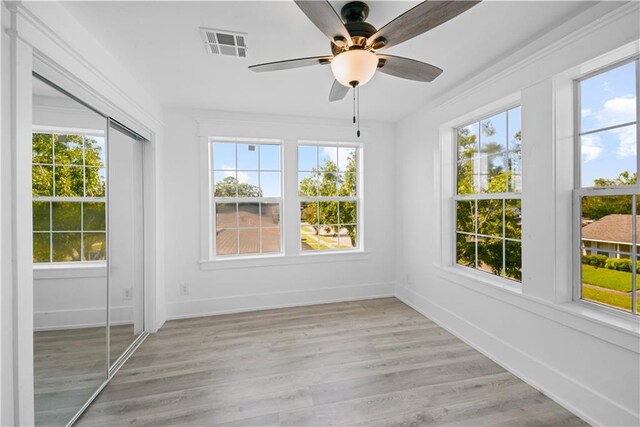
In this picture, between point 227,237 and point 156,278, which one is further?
point 227,237

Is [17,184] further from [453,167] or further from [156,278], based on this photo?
[453,167]

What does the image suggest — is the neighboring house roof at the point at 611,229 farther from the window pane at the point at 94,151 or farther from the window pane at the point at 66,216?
the window pane at the point at 94,151

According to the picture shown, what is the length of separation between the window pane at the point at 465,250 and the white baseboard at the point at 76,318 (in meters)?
3.38

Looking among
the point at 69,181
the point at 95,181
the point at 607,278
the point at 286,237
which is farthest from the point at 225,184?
the point at 607,278

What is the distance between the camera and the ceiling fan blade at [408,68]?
1679 millimetres

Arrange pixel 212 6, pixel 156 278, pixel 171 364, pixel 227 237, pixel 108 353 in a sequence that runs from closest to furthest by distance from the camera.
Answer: pixel 212 6 < pixel 108 353 < pixel 171 364 < pixel 156 278 < pixel 227 237

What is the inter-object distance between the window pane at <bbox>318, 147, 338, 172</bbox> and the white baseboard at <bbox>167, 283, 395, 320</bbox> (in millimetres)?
1720

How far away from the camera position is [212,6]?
1.64 metres

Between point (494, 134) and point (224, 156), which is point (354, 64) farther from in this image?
point (224, 156)

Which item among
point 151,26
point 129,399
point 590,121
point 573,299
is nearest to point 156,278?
point 129,399

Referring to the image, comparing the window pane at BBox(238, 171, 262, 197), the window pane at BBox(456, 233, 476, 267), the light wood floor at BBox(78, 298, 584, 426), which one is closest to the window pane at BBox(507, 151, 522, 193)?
the window pane at BBox(456, 233, 476, 267)

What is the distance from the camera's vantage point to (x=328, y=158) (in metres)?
3.94

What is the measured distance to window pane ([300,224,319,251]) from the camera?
3.85 meters

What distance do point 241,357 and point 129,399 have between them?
0.84 m
